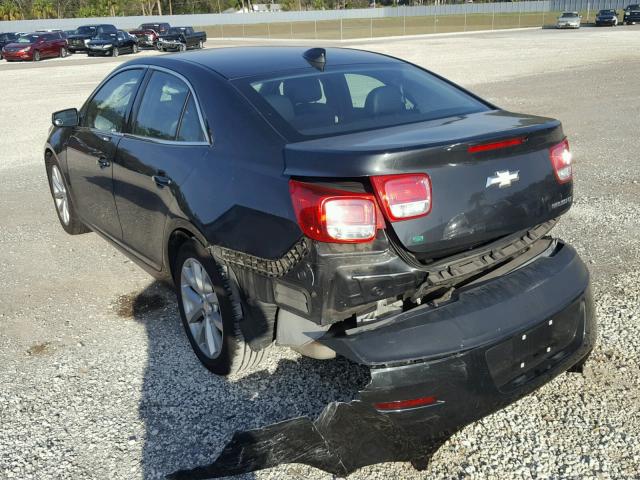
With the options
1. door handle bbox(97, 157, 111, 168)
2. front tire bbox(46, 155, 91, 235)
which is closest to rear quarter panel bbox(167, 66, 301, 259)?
door handle bbox(97, 157, 111, 168)

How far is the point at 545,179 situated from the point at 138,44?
1734 inches

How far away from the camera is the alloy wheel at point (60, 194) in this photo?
239 inches

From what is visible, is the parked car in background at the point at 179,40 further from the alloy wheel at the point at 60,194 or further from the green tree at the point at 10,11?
the green tree at the point at 10,11

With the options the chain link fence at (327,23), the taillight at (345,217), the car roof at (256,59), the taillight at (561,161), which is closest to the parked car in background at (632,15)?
the chain link fence at (327,23)

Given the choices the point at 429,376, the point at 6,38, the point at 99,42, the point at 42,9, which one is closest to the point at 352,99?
the point at 429,376

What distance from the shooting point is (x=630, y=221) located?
5977 mm

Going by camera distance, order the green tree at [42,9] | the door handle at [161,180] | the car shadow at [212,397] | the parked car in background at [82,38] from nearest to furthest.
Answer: the car shadow at [212,397] < the door handle at [161,180] < the parked car in background at [82,38] < the green tree at [42,9]

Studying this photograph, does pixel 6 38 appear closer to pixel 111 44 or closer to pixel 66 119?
pixel 111 44

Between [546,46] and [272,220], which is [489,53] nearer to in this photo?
[546,46]

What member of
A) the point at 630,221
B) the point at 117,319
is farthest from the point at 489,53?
the point at 117,319

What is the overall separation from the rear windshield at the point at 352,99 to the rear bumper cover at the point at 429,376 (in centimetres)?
103

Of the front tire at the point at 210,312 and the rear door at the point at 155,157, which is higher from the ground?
the rear door at the point at 155,157

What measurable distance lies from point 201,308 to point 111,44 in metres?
37.0

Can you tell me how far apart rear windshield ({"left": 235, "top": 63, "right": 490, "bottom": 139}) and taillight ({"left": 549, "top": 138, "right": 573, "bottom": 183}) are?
60 cm
